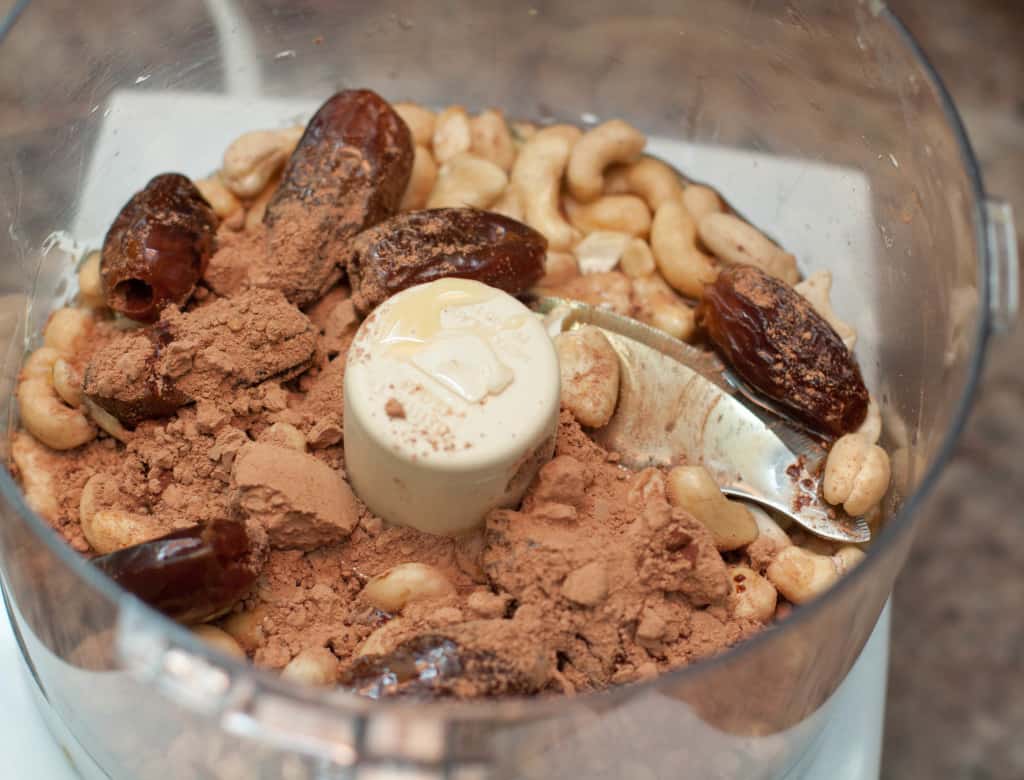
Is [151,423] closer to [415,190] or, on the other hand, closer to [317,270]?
[317,270]

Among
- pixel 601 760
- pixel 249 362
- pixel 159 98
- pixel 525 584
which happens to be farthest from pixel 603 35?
pixel 601 760

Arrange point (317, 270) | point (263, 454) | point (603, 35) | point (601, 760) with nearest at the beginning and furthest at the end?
point (601, 760) → point (263, 454) → point (317, 270) → point (603, 35)

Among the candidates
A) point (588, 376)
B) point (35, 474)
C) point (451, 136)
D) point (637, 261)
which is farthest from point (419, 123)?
point (35, 474)

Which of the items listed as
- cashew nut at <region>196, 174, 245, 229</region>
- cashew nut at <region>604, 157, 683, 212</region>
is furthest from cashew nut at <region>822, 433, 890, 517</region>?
cashew nut at <region>196, 174, 245, 229</region>

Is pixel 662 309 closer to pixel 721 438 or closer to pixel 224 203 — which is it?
pixel 721 438

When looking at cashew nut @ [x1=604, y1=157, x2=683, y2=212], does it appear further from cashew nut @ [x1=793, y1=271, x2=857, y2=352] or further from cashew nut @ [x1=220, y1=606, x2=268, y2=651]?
cashew nut @ [x1=220, y1=606, x2=268, y2=651]
